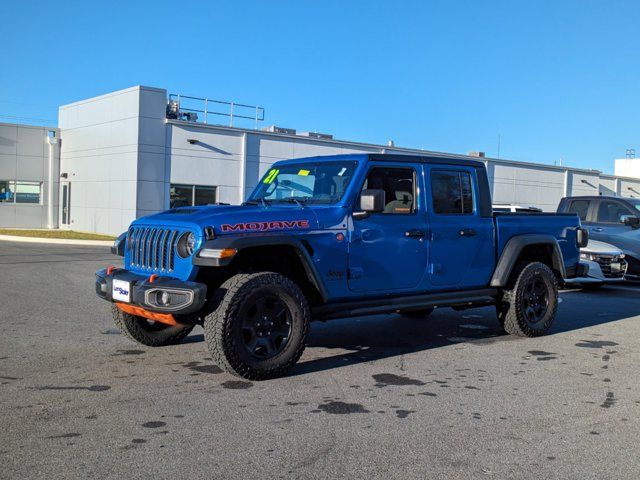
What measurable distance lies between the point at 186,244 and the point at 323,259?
1245mm

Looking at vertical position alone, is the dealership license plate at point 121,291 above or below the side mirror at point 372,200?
below

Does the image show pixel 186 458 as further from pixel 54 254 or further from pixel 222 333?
pixel 54 254

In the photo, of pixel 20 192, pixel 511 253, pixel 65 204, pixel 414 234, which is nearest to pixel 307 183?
pixel 414 234

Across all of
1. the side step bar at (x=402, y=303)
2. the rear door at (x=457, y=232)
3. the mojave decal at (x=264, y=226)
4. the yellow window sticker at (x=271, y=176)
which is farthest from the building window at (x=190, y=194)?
the mojave decal at (x=264, y=226)

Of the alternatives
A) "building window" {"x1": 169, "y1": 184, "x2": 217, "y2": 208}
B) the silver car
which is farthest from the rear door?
"building window" {"x1": 169, "y1": 184, "x2": 217, "y2": 208}

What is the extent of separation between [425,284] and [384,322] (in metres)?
2.05

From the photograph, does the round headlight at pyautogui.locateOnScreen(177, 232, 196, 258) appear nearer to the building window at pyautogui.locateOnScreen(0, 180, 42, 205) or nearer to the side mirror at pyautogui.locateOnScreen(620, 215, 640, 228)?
the side mirror at pyautogui.locateOnScreen(620, 215, 640, 228)

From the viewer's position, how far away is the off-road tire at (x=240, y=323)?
5254 millimetres

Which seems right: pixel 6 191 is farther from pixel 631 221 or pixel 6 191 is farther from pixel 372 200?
pixel 372 200

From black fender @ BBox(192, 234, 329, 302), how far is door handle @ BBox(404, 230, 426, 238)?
1136 mm

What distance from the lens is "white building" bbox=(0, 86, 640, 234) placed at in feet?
89.6

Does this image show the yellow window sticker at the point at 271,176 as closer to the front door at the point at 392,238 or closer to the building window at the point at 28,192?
the front door at the point at 392,238

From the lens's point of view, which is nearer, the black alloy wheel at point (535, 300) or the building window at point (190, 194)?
the black alloy wheel at point (535, 300)

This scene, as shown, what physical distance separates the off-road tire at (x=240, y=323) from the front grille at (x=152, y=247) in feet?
1.94
